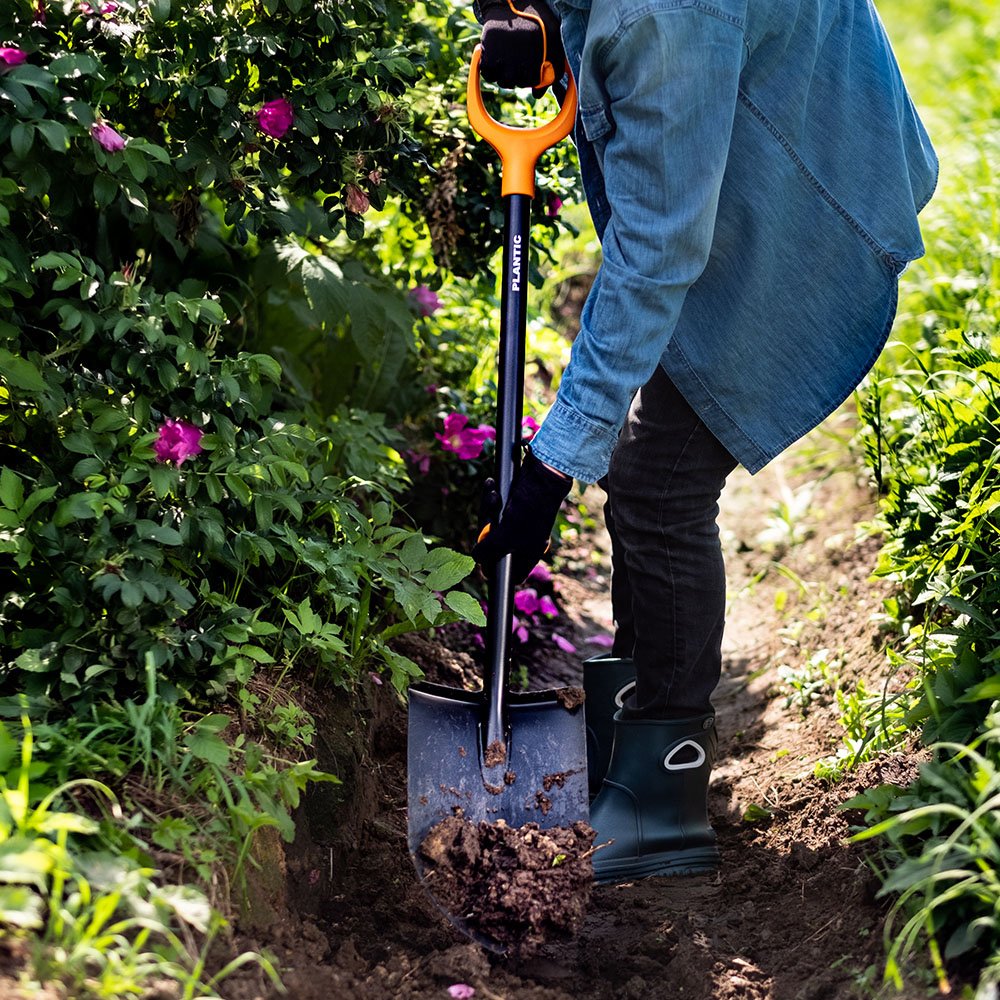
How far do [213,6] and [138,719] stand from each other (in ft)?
4.21

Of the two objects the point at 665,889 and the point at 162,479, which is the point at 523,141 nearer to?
the point at 162,479


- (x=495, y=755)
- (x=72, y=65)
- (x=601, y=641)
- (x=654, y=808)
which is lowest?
(x=601, y=641)

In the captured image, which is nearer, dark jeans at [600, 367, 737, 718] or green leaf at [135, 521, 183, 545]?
green leaf at [135, 521, 183, 545]

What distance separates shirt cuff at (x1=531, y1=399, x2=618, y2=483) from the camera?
176cm

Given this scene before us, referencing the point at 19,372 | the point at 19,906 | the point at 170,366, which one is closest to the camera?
the point at 19,906

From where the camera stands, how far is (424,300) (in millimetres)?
2902

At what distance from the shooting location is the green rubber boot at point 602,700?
2.34m

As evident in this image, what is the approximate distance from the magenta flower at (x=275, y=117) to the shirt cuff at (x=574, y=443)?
2.47 feet

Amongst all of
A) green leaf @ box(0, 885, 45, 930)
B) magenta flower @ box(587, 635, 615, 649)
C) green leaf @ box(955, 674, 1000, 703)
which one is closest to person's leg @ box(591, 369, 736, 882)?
green leaf @ box(955, 674, 1000, 703)

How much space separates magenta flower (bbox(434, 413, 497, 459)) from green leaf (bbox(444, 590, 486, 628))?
2.70 ft

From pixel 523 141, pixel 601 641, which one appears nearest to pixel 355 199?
pixel 523 141

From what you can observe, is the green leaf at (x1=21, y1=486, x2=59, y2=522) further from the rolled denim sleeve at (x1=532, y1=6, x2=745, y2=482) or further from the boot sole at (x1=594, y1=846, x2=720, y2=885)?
the boot sole at (x1=594, y1=846, x2=720, y2=885)

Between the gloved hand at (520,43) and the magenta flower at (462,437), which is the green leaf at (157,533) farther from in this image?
the magenta flower at (462,437)

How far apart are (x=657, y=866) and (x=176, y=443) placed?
1190 millimetres
